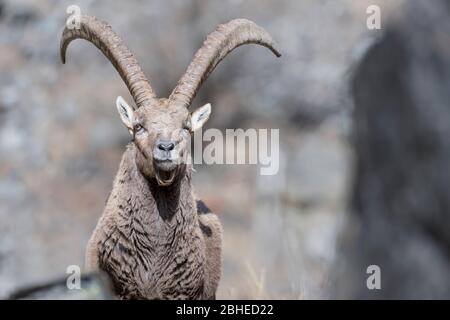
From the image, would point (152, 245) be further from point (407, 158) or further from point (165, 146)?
point (407, 158)

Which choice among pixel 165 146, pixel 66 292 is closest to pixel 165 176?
pixel 165 146

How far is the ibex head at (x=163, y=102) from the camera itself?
33.2ft

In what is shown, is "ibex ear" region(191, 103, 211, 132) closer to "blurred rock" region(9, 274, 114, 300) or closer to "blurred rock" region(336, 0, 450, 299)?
"blurred rock" region(9, 274, 114, 300)

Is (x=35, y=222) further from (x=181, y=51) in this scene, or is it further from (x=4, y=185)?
(x=181, y=51)

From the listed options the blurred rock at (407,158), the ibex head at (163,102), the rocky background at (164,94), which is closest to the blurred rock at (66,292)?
the ibex head at (163,102)

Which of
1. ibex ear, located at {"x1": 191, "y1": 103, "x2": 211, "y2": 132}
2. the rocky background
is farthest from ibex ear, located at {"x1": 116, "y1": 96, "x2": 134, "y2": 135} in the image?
the rocky background

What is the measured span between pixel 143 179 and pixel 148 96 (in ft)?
2.37

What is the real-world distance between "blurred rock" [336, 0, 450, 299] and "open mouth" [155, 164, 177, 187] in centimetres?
474

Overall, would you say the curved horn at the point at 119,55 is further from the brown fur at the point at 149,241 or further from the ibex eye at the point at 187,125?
the brown fur at the point at 149,241

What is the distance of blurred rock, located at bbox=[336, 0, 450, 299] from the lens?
5145 mm

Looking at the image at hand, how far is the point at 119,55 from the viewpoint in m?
11.0

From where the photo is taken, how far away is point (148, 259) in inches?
409
